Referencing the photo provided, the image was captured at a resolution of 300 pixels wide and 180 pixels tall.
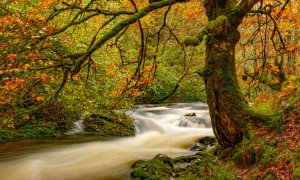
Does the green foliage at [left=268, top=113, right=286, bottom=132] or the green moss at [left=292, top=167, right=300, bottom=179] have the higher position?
the green foliage at [left=268, top=113, right=286, bottom=132]

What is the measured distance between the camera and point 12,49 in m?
6.68

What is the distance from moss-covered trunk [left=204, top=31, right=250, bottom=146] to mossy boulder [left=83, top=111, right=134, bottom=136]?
6.20 metres

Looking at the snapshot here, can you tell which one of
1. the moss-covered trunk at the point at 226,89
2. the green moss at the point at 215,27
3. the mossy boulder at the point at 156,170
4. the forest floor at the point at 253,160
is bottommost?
the mossy boulder at the point at 156,170

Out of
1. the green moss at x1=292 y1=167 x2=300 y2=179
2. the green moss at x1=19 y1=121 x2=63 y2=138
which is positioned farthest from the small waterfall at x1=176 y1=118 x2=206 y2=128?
the green moss at x1=292 y1=167 x2=300 y2=179


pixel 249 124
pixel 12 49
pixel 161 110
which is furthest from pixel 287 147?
pixel 161 110

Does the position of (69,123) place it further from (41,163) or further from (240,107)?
(240,107)

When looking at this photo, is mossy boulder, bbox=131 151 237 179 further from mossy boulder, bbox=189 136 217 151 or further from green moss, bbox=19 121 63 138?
green moss, bbox=19 121 63 138

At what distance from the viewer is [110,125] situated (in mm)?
12484

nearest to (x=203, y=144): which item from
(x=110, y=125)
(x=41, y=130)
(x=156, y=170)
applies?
(x=156, y=170)

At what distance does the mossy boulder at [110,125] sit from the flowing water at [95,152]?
50 cm

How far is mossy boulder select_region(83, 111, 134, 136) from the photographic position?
12.1 metres

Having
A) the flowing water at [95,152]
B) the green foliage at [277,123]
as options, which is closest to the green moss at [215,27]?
the green foliage at [277,123]

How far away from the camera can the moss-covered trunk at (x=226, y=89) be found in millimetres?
6336

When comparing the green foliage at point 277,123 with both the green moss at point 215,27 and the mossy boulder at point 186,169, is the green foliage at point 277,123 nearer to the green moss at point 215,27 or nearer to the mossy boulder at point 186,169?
the mossy boulder at point 186,169
